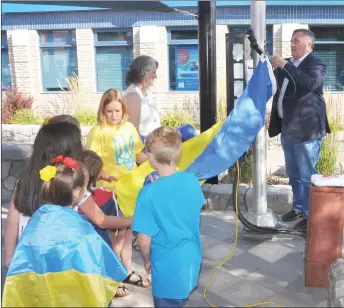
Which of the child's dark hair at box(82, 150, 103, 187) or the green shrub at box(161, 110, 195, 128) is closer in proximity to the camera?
the child's dark hair at box(82, 150, 103, 187)

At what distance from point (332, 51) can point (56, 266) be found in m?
12.0

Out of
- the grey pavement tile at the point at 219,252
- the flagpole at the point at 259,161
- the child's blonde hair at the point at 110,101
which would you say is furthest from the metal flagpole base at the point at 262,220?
the child's blonde hair at the point at 110,101

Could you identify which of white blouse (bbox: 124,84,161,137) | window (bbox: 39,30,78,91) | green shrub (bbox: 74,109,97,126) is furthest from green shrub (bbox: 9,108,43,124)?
white blouse (bbox: 124,84,161,137)

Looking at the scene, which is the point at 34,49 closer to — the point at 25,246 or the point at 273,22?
the point at 273,22

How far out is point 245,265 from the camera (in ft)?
14.5

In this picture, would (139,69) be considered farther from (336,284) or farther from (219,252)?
(336,284)

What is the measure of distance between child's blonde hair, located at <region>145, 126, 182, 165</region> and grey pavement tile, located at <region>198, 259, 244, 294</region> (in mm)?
1556

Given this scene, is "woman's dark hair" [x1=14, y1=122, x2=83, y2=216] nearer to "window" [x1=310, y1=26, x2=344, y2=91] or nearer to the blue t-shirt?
the blue t-shirt

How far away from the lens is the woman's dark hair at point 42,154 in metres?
2.89

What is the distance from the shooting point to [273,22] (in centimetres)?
1275

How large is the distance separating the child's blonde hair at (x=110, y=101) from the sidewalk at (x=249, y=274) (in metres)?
1.34

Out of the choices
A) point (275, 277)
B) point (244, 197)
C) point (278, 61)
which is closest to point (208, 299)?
point (275, 277)

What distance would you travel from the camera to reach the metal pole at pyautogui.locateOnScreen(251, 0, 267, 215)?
Result: 456 cm

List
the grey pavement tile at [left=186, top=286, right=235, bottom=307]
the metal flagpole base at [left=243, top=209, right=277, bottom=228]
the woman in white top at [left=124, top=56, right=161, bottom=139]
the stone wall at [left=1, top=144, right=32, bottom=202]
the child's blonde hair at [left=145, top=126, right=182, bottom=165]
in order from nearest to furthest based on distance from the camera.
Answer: the child's blonde hair at [left=145, top=126, right=182, bottom=165] → the grey pavement tile at [left=186, top=286, right=235, bottom=307] → the woman in white top at [left=124, top=56, right=161, bottom=139] → the metal flagpole base at [left=243, top=209, right=277, bottom=228] → the stone wall at [left=1, top=144, right=32, bottom=202]
